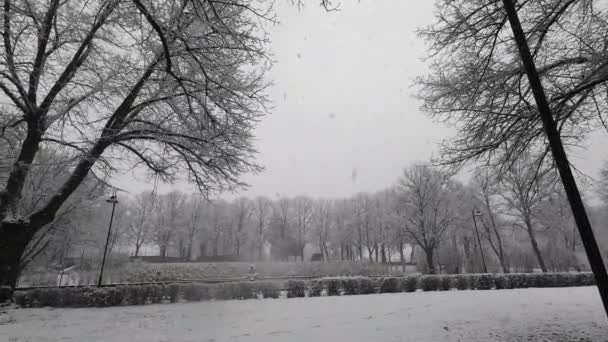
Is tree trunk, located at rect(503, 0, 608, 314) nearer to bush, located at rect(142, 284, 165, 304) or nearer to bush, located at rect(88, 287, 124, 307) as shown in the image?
bush, located at rect(142, 284, 165, 304)

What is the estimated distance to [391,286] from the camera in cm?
1450

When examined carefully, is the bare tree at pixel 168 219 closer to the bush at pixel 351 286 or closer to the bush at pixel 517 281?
the bush at pixel 351 286

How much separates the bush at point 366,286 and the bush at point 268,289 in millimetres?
4501

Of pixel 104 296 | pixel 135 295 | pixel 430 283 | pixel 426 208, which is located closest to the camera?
pixel 104 296

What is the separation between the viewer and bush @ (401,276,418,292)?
1450cm

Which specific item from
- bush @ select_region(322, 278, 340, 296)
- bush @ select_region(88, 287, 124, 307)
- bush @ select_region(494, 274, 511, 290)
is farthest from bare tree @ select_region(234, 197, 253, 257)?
bush @ select_region(494, 274, 511, 290)

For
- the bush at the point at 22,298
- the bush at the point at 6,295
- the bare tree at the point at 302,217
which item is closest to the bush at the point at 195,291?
the bush at the point at 6,295

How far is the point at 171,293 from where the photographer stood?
11.8 m

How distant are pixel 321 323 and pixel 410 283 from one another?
9522 millimetres

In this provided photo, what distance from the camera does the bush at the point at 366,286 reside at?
1428 cm

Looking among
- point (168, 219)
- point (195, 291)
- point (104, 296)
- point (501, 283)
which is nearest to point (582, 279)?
point (501, 283)

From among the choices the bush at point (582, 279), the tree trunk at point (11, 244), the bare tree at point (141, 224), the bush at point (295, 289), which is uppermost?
the bare tree at point (141, 224)

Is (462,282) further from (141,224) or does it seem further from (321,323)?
(141,224)

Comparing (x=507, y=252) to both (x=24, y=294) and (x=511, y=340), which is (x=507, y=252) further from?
(x=24, y=294)
